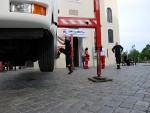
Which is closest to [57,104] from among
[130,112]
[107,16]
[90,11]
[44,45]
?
[130,112]

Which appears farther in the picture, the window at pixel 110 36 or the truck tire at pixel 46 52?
the window at pixel 110 36

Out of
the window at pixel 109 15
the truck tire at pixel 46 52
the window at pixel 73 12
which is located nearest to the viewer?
the truck tire at pixel 46 52

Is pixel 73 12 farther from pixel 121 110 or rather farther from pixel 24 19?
pixel 121 110

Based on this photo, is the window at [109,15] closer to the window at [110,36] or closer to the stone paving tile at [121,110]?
the window at [110,36]

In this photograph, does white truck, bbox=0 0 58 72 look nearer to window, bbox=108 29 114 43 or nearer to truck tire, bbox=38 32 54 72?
truck tire, bbox=38 32 54 72

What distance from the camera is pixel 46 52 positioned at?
572cm

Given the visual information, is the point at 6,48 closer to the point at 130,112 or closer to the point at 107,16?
the point at 130,112

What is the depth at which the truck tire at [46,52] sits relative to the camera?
5527mm

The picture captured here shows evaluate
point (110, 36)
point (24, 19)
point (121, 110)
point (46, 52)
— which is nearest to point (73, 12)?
point (110, 36)

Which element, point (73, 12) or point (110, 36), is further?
point (110, 36)

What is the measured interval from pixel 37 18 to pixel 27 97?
1420 millimetres

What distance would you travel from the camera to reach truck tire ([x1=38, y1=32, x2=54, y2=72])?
5527 millimetres

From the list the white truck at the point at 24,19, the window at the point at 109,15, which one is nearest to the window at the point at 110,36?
the window at the point at 109,15

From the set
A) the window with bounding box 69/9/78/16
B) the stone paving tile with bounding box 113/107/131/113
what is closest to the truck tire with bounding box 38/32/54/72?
the stone paving tile with bounding box 113/107/131/113
